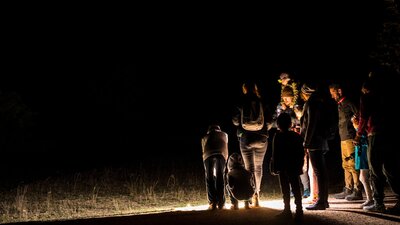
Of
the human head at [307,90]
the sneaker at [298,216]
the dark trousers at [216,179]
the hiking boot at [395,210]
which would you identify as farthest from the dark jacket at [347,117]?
the sneaker at [298,216]

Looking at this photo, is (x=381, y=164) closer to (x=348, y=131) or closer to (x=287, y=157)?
(x=287, y=157)

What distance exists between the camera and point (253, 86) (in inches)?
343

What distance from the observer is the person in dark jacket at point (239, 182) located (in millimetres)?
8156

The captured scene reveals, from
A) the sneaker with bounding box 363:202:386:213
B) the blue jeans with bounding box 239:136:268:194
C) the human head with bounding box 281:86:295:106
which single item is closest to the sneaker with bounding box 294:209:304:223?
the sneaker with bounding box 363:202:386:213

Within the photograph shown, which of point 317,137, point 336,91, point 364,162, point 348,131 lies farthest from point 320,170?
point 336,91

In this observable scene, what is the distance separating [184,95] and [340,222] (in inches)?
1494

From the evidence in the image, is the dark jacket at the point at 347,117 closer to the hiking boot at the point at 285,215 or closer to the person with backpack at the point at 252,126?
the person with backpack at the point at 252,126

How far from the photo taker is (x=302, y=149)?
7.29m

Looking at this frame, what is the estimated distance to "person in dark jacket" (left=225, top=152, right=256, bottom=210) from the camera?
8156mm

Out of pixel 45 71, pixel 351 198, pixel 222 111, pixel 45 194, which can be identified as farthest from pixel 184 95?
pixel 351 198

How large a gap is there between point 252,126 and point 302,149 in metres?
1.47

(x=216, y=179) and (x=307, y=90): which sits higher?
(x=307, y=90)

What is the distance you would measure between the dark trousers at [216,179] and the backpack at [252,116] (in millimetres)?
753

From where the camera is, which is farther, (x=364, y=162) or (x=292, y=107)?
(x=292, y=107)
